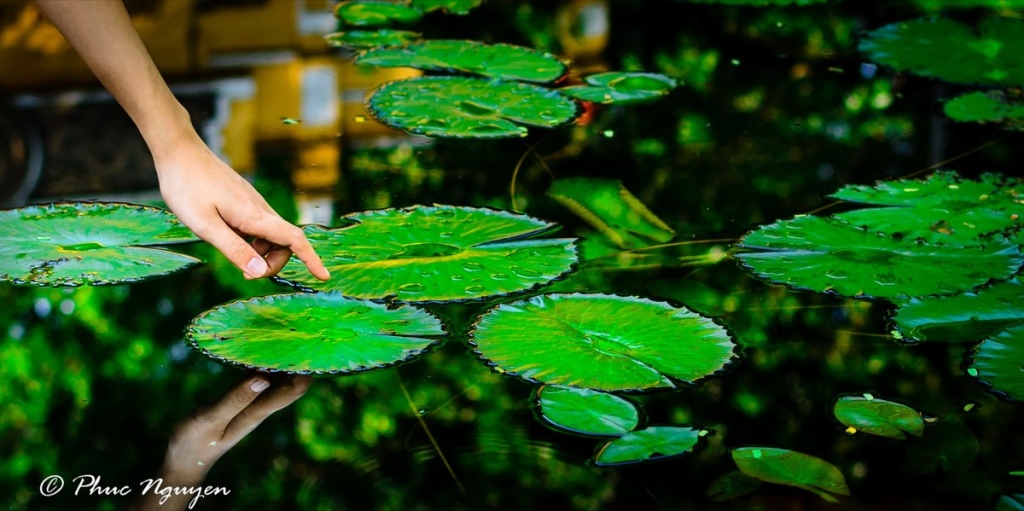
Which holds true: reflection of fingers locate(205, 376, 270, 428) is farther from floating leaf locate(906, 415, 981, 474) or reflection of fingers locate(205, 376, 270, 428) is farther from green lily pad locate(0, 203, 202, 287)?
floating leaf locate(906, 415, 981, 474)

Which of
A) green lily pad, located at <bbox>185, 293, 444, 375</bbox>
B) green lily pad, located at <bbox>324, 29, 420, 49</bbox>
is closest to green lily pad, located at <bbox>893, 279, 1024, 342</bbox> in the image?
green lily pad, located at <bbox>185, 293, 444, 375</bbox>

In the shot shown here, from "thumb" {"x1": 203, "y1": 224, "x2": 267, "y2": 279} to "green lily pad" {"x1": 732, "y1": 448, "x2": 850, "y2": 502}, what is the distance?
635mm

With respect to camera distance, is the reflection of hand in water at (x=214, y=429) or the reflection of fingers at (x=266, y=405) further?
the reflection of fingers at (x=266, y=405)

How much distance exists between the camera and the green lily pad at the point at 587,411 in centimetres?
133

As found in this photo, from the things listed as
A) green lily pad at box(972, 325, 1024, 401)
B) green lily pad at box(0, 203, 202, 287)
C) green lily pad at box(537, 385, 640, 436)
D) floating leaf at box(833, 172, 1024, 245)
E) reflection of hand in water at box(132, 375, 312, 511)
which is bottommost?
reflection of hand in water at box(132, 375, 312, 511)

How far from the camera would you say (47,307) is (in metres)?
1.59

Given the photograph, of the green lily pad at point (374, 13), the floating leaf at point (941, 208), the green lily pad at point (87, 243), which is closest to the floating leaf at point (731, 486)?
the floating leaf at point (941, 208)

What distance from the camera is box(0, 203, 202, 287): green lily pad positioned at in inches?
64.8

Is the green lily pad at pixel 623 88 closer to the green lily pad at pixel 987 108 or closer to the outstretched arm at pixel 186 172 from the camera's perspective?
the green lily pad at pixel 987 108

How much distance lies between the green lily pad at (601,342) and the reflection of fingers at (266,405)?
0.25 m

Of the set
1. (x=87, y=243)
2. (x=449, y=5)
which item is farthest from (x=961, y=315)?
(x=449, y=5)

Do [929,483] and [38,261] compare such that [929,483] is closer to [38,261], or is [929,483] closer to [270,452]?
[270,452]

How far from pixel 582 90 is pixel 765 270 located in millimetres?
914

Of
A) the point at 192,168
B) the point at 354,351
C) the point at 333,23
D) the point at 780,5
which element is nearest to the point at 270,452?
the point at 354,351
